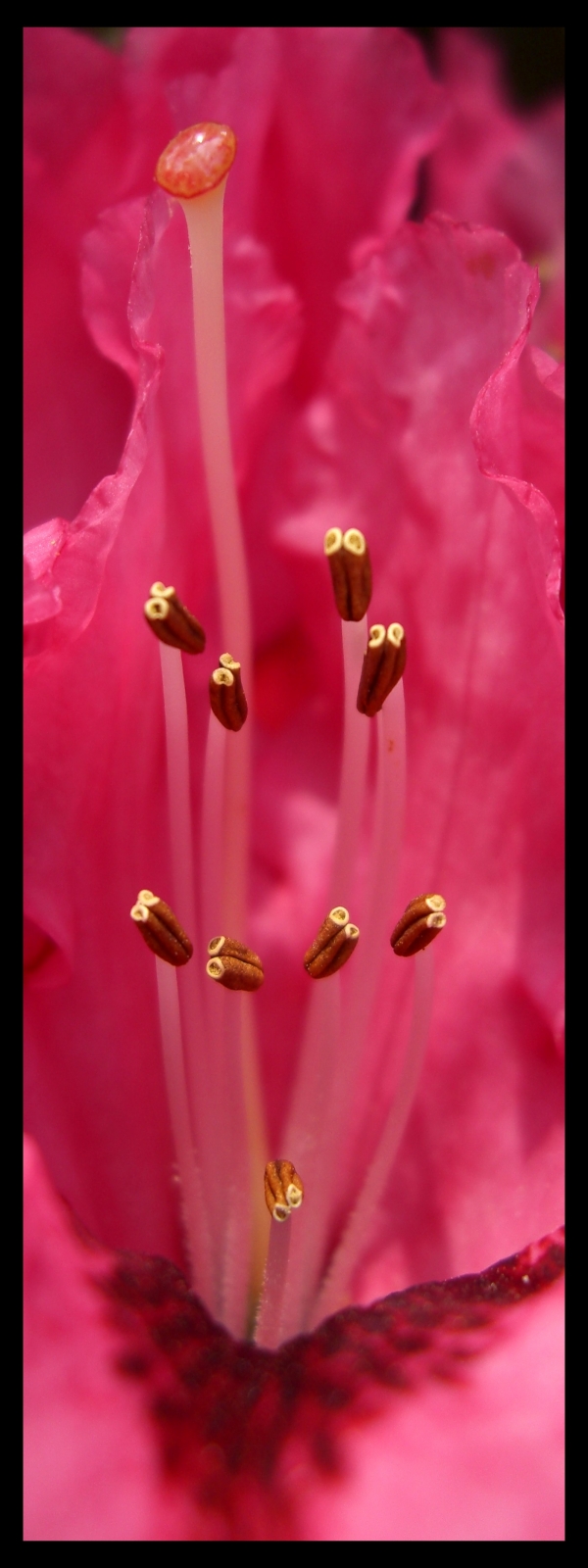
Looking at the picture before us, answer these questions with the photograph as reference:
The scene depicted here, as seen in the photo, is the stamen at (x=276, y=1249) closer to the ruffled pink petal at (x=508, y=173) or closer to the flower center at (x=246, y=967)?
the flower center at (x=246, y=967)

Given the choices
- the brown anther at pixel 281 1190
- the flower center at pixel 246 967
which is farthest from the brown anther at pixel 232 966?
the brown anther at pixel 281 1190

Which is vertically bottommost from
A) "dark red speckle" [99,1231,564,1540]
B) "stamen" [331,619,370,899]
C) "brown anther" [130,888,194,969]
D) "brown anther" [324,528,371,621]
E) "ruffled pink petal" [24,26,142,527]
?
"dark red speckle" [99,1231,564,1540]

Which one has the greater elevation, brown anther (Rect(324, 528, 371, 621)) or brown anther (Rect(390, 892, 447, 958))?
brown anther (Rect(324, 528, 371, 621))

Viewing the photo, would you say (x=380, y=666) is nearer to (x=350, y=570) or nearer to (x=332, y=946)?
(x=350, y=570)

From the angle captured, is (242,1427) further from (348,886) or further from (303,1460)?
(348,886)

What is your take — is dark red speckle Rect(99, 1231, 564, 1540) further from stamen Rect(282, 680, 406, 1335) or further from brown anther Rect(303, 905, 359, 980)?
brown anther Rect(303, 905, 359, 980)

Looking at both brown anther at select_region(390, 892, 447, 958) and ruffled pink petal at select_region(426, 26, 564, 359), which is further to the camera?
ruffled pink petal at select_region(426, 26, 564, 359)

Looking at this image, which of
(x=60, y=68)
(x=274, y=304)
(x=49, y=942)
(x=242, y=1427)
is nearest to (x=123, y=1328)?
(x=242, y=1427)

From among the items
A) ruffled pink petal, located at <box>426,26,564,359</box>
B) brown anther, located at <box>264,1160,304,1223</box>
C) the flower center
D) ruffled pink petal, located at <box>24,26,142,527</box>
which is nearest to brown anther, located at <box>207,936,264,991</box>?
the flower center
